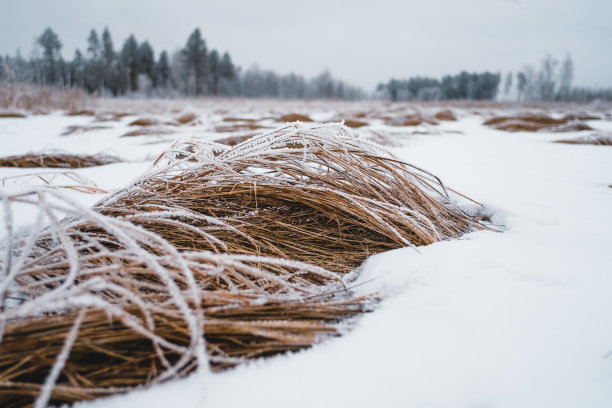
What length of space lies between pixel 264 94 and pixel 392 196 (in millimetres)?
58830

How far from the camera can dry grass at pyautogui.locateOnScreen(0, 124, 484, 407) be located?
1.65 feet

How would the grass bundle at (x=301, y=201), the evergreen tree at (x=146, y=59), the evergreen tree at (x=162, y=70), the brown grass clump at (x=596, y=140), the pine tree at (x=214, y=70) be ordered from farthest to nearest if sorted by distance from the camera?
the pine tree at (x=214, y=70)
the evergreen tree at (x=162, y=70)
the evergreen tree at (x=146, y=59)
the brown grass clump at (x=596, y=140)
the grass bundle at (x=301, y=201)

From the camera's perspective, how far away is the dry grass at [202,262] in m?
0.50

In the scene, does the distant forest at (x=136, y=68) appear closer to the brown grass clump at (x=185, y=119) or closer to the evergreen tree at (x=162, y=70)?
the evergreen tree at (x=162, y=70)

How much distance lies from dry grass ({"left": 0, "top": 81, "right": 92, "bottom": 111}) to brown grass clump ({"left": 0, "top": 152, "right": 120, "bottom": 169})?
28.9ft

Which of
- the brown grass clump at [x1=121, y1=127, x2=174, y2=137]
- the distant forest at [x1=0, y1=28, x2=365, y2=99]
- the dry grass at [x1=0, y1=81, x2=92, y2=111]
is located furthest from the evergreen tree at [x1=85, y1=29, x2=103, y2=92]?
the brown grass clump at [x1=121, y1=127, x2=174, y2=137]

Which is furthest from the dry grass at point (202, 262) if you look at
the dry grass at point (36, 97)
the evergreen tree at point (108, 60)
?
the evergreen tree at point (108, 60)

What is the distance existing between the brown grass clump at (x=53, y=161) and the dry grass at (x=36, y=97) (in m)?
8.81

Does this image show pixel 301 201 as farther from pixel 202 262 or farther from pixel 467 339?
pixel 467 339

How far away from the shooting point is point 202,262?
0.81 metres

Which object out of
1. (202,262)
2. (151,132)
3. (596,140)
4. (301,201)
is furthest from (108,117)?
(596,140)

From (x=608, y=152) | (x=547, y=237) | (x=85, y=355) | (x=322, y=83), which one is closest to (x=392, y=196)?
(x=547, y=237)

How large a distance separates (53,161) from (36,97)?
9585 millimetres

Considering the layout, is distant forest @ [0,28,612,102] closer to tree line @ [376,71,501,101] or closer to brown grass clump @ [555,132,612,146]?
tree line @ [376,71,501,101]
